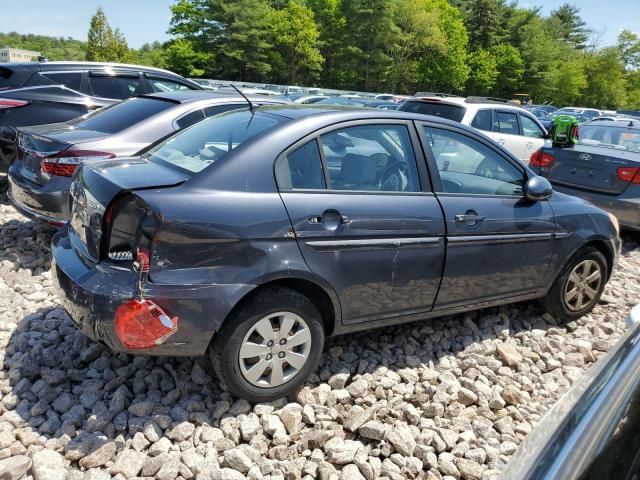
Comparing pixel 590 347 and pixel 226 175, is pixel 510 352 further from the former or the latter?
pixel 226 175

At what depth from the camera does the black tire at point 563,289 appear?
4.19 m

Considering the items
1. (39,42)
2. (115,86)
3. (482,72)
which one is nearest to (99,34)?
(482,72)

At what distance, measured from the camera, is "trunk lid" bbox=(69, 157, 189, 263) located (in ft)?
8.86

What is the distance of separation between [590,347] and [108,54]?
5282 cm

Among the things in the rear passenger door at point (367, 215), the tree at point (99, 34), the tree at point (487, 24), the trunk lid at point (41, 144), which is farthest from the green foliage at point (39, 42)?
the rear passenger door at point (367, 215)

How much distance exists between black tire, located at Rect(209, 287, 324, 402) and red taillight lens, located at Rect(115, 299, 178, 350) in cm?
30

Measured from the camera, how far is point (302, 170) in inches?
116

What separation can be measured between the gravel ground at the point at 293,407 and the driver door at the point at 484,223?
0.46 m

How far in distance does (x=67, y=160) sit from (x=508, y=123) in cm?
746

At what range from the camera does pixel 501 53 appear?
69.7 metres

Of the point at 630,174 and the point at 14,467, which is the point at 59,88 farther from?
the point at 630,174

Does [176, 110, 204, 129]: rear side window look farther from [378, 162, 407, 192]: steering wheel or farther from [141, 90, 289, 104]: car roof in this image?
[378, 162, 407, 192]: steering wheel

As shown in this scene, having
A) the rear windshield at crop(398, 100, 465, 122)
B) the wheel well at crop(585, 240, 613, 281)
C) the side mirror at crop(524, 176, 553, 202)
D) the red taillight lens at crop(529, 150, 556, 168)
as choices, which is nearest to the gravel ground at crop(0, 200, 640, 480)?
the wheel well at crop(585, 240, 613, 281)

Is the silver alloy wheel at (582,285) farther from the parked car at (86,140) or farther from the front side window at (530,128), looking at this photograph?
the front side window at (530,128)
